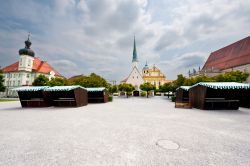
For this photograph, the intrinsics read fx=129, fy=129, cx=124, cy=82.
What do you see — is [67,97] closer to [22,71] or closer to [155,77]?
[22,71]

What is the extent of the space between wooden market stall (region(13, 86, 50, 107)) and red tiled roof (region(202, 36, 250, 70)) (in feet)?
144

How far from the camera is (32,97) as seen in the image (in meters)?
16.2

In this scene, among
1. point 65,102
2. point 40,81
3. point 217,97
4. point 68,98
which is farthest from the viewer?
point 40,81

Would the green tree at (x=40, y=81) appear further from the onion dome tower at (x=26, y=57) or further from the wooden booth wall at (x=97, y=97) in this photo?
the wooden booth wall at (x=97, y=97)

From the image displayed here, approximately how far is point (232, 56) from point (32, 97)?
49832mm

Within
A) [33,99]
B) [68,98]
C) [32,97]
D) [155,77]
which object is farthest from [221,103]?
[155,77]

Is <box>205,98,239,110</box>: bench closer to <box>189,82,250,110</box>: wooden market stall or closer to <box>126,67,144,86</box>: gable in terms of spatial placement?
<box>189,82,250,110</box>: wooden market stall

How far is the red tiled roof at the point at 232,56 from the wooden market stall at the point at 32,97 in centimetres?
4396

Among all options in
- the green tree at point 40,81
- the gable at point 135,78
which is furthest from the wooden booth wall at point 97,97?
the gable at point 135,78

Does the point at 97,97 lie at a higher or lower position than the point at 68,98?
lower

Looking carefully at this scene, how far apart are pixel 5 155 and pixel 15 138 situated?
1.54m

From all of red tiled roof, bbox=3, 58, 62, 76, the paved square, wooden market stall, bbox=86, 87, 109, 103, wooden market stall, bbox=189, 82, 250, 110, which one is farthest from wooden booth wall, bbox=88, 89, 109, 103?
red tiled roof, bbox=3, 58, 62, 76

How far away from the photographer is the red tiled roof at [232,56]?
34.0m

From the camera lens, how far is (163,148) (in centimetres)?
380
